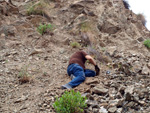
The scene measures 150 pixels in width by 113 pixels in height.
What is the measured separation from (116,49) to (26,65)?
3.64 m

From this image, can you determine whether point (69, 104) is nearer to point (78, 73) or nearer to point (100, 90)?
point (100, 90)

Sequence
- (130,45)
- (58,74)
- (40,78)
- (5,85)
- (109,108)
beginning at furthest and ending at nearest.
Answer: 1. (130,45)
2. (58,74)
3. (40,78)
4. (5,85)
5. (109,108)

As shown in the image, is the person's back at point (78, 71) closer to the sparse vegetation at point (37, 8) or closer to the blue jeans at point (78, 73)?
the blue jeans at point (78, 73)

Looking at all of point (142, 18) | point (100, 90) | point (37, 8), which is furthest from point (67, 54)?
point (142, 18)

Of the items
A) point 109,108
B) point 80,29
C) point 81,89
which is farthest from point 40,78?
point 80,29

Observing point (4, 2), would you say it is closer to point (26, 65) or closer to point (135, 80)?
point (26, 65)

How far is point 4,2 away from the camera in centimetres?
717

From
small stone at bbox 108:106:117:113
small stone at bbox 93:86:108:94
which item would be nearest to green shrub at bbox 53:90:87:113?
small stone at bbox 108:106:117:113

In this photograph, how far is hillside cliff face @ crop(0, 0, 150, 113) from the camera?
10.3ft

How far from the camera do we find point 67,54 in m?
6.00

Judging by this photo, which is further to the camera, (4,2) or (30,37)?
(4,2)

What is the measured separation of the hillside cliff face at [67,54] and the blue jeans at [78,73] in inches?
6.4

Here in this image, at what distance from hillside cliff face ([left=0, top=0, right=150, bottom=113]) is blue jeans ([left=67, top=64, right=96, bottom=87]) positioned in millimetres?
161

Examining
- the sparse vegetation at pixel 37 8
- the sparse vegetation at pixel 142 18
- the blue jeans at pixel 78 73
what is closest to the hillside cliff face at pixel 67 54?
the sparse vegetation at pixel 37 8
